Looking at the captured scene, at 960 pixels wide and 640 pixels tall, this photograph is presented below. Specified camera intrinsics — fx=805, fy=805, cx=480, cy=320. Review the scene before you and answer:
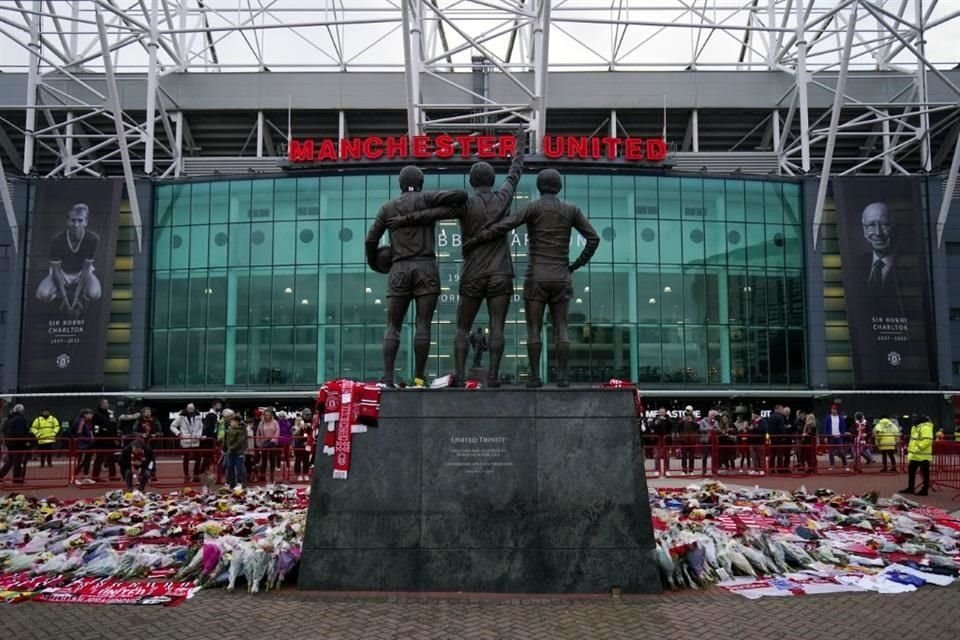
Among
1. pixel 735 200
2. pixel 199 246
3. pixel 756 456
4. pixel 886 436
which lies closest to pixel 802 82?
pixel 735 200

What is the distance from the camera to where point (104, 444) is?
20.1 meters

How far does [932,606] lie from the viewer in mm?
7809

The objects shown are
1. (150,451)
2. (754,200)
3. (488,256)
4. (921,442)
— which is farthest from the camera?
(754,200)

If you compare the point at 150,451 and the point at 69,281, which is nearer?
the point at 150,451

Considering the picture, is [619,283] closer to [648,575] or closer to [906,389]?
[906,389]

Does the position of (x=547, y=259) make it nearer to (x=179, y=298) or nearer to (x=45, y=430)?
(x=45, y=430)

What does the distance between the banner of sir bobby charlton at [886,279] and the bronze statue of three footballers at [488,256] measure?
3275 centimetres

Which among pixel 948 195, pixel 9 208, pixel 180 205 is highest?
pixel 948 195

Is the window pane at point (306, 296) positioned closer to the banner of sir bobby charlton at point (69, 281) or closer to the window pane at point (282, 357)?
the window pane at point (282, 357)

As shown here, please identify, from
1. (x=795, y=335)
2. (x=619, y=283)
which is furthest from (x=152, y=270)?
(x=795, y=335)

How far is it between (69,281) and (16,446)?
22.6 meters

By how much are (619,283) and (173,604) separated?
33118 millimetres

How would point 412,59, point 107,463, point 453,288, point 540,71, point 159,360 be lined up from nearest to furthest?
point 107,463 → point 540,71 → point 412,59 → point 453,288 → point 159,360

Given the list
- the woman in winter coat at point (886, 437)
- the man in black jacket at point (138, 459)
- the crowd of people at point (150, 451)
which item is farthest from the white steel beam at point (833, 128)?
the man in black jacket at point (138, 459)
